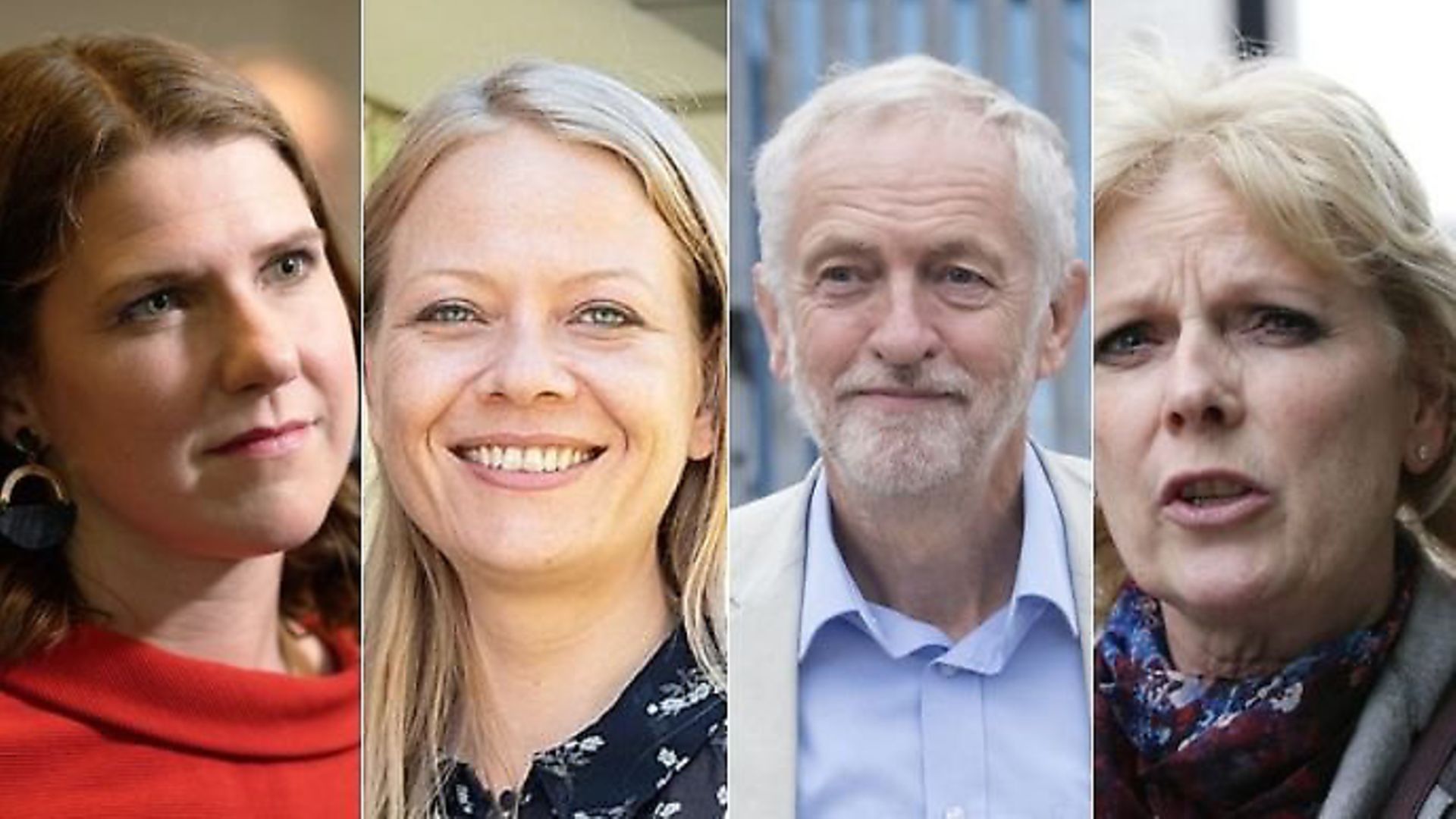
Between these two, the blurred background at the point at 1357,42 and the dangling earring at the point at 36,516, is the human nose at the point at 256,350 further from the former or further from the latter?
the blurred background at the point at 1357,42

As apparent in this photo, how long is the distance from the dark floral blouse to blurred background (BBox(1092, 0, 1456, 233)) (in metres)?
1.38

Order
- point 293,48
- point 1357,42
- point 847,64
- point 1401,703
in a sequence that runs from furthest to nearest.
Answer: point 293,48, point 847,64, point 1357,42, point 1401,703

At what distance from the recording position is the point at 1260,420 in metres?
3.97

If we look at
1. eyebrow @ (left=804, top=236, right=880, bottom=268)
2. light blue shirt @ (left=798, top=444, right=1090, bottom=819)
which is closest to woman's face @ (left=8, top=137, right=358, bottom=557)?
eyebrow @ (left=804, top=236, right=880, bottom=268)

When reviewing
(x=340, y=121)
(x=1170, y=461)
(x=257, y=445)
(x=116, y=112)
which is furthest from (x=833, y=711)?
(x=116, y=112)

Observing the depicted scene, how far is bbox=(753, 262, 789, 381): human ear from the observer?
13.9 ft

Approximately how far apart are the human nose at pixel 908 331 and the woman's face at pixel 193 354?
3.52 ft

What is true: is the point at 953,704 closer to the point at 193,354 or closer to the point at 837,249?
the point at 837,249

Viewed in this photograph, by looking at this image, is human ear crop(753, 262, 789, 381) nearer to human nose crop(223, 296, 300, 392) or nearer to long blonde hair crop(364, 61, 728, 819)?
long blonde hair crop(364, 61, 728, 819)

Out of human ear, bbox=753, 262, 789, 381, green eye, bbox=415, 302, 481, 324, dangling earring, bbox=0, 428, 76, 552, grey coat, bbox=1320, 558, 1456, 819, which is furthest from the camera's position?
dangling earring, bbox=0, 428, 76, 552

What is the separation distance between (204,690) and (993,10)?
1955 millimetres

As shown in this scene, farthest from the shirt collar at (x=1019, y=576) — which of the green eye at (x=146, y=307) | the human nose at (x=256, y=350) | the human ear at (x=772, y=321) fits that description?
the green eye at (x=146, y=307)

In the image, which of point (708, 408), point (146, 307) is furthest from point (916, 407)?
point (146, 307)

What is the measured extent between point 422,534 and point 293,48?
99 centimetres
